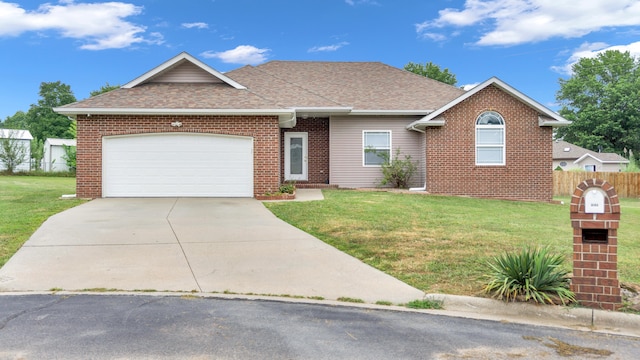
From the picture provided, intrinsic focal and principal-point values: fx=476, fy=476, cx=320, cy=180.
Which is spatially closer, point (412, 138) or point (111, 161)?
point (111, 161)

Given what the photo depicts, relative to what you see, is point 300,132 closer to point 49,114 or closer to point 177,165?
point 177,165

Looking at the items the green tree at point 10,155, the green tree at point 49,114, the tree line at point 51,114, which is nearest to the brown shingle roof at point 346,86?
the green tree at point 10,155

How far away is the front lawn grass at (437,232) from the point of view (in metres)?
7.01

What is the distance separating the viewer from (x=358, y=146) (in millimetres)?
19953

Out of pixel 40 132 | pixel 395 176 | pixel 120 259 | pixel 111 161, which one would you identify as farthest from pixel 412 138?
pixel 40 132

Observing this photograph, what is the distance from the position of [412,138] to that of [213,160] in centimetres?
863

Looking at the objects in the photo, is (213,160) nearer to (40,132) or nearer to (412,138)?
(412,138)

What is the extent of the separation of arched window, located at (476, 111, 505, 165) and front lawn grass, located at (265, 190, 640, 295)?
251 cm

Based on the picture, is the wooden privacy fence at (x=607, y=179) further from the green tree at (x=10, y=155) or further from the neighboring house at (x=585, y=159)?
the green tree at (x=10, y=155)

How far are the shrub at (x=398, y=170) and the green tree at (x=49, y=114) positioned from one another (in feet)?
189

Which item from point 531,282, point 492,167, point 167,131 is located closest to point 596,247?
point 531,282

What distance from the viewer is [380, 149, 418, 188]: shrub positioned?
1947 cm

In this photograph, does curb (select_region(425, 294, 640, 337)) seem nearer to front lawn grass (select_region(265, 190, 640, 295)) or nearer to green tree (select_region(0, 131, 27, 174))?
front lawn grass (select_region(265, 190, 640, 295))

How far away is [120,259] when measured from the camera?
24.3ft
